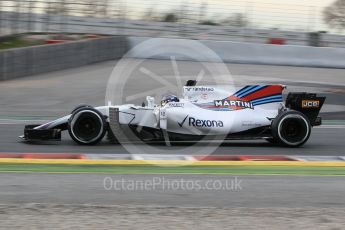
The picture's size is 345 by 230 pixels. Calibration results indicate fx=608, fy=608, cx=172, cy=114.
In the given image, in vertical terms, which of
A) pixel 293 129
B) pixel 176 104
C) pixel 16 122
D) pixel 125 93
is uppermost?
pixel 176 104

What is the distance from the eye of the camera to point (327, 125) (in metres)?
13.8

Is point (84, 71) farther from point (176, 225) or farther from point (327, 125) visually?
point (176, 225)

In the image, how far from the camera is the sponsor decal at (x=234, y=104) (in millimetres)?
9680

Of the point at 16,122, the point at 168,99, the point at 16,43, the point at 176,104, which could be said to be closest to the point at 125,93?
the point at 16,122

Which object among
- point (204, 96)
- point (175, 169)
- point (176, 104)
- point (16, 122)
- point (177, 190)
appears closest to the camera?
point (177, 190)

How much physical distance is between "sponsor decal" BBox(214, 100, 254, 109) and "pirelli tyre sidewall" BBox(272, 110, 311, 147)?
0.49 meters

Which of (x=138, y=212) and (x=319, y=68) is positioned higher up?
(x=319, y=68)

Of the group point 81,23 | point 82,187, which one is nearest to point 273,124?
point 82,187

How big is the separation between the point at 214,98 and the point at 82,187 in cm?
366

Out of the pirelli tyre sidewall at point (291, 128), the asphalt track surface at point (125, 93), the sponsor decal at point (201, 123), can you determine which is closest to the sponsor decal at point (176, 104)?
the sponsor decal at point (201, 123)

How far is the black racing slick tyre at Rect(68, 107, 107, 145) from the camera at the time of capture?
30.9ft

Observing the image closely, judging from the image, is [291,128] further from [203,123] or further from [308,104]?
[203,123]

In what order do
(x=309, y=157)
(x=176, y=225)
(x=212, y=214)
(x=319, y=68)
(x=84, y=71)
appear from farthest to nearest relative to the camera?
(x=319, y=68) → (x=84, y=71) → (x=309, y=157) → (x=212, y=214) → (x=176, y=225)

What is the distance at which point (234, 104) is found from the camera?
9742mm
